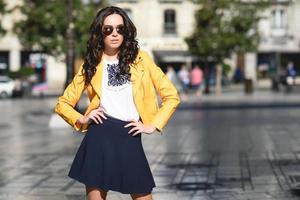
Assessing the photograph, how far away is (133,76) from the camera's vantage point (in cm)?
541

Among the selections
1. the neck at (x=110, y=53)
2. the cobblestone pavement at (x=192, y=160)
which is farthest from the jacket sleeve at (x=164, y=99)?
the cobblestone pavement at (x=192, y=160)

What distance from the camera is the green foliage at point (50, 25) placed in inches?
1620

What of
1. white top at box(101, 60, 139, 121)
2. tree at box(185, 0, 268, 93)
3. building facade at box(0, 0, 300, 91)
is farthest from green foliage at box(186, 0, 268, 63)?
white top at box(101, 60, 139, 121)

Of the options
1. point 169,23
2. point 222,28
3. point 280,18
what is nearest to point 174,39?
point 169,23

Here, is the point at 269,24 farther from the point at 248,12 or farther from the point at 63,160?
the point at 63,160

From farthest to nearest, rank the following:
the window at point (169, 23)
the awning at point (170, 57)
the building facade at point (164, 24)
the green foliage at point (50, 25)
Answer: the window at point (169, 23)
the building facade at point (164, 24)
the awning at point (170, 57)
the green foliage at point (50, 25)

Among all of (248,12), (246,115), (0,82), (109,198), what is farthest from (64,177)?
(0,82)

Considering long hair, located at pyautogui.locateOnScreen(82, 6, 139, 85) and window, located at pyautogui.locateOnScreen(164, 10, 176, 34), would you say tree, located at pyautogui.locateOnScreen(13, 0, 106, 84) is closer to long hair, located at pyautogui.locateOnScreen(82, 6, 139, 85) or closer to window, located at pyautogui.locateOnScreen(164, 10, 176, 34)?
window, located at pyautogui.locateOnScreen(164, 10, 176, 34)

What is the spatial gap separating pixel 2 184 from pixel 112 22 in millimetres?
5591

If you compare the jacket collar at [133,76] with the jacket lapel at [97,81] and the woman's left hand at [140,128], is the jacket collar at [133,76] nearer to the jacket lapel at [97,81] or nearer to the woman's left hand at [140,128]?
the jacket lapel at [97,81]

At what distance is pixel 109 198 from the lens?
919cm

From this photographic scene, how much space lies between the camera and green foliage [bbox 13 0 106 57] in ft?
135

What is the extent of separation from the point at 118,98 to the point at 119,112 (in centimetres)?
9

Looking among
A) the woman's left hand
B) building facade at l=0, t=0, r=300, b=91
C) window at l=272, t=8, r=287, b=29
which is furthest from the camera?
window at l=272, t=8, r=287, b=29
